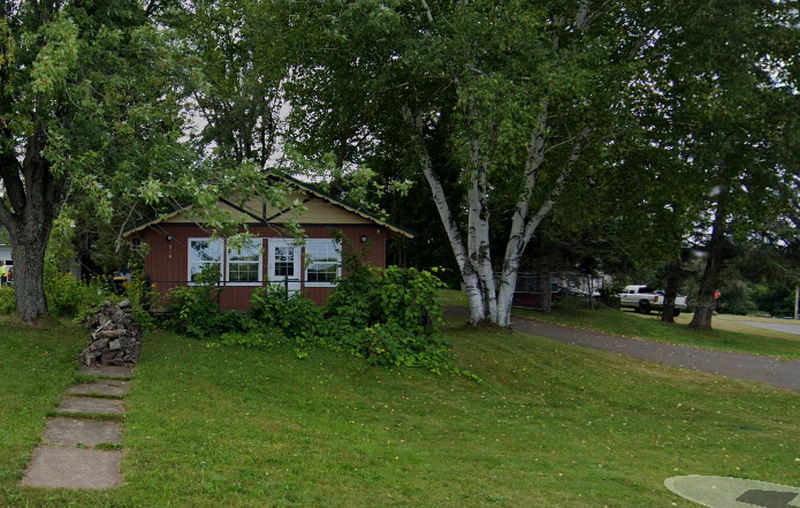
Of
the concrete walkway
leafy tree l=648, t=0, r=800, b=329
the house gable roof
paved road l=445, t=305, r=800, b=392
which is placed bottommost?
paved road l=445, t=305, r=800, b=392

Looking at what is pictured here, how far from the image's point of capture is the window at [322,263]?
789 inches

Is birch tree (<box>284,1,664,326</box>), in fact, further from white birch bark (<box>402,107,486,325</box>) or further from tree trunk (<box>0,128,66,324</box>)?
tree trunk (<box>0,128,66,324</box>)

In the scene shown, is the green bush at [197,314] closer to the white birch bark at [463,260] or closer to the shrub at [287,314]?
the shrub at [287,314]

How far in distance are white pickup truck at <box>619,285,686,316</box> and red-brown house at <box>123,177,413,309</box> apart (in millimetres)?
24422

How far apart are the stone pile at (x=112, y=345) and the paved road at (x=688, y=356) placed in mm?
13105

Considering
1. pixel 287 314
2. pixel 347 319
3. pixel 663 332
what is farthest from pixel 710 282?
pixel 287 314

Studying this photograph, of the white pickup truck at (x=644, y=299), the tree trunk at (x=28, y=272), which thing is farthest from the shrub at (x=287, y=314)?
the white pickup truck at (x=644, y=299)

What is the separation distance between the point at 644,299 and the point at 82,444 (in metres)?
38.9

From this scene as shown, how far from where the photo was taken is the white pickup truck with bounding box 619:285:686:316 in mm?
40188

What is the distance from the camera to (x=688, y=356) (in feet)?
63.6

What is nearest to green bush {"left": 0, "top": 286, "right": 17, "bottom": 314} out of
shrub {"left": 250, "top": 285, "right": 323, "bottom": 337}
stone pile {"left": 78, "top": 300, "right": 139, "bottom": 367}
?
stone pile {"left": 78, "top": 300, "right": 139, "bottom": 367}

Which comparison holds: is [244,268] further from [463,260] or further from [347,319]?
[463,260]

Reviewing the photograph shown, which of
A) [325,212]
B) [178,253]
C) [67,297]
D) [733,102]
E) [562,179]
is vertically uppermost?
[733,102]

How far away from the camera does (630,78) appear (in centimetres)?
1594
